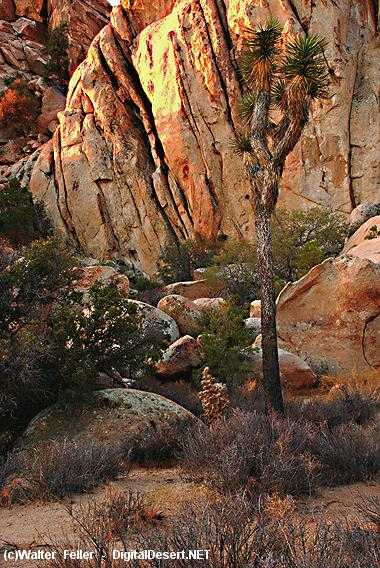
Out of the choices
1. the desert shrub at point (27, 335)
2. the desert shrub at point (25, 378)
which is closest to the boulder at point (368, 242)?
the desert shrub at point (27, 335)

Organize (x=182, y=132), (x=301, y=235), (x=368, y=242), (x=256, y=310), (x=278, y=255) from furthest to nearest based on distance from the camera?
(x=182, y=132) < (x=301, y=235) < (x=278, y=255) < (x=368, y=242) < (x=256, y=310)

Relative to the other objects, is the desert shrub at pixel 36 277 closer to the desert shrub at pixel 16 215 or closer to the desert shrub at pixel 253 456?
the desert shrub at pixel 253 456

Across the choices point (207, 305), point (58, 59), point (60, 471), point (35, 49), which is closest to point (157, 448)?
point (60, 471)

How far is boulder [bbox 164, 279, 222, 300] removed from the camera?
22.2 m

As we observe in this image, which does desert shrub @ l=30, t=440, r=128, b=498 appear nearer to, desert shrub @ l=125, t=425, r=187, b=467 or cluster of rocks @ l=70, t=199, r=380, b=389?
desert shrub @ l=125, t=425, r=187, b=467

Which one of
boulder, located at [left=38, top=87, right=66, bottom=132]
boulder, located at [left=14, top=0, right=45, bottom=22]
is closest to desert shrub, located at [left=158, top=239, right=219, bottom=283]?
boulder, located at [left=38, top=87, right=66, bottom=132]

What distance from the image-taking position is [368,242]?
16266 millimetres

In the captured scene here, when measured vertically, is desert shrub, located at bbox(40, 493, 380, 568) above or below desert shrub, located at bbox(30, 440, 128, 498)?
above

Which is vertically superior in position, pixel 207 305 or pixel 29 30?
pixel 29 30

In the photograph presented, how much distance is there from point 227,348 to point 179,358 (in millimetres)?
1196

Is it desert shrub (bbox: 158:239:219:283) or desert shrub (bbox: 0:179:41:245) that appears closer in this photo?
desert shrub (bbox: 158:239:219:283)

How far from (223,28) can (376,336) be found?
2402 centimetres

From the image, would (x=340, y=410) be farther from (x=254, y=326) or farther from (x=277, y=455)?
(x=254, y=326)

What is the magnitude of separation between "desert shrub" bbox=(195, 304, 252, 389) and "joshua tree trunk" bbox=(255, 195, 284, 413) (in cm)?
251
